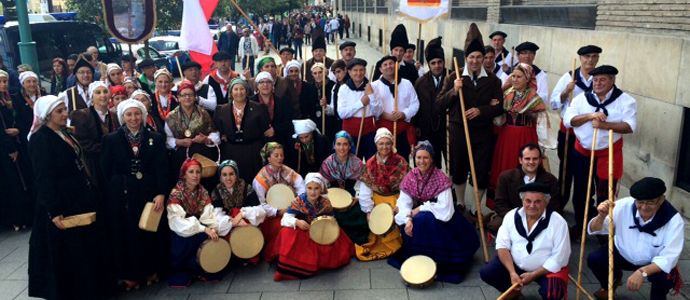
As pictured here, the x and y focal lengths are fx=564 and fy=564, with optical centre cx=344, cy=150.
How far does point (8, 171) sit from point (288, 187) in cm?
353

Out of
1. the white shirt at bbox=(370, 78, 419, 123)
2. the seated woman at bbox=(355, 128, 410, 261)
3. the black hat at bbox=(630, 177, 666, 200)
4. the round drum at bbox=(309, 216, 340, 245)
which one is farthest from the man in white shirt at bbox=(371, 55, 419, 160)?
the black hat at bbox=(630, 177, 666, 200)

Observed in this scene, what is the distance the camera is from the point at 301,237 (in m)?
5.30

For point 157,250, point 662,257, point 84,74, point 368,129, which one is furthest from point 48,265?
point 662,257

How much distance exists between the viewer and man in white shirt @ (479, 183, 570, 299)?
4.21 meters

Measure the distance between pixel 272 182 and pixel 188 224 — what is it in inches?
40.6

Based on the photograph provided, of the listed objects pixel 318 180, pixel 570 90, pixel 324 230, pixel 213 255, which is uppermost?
pixel 570 90

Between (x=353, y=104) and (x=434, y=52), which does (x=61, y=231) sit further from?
(x=434, y=52)

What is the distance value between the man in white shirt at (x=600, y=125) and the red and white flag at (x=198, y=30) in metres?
5.06

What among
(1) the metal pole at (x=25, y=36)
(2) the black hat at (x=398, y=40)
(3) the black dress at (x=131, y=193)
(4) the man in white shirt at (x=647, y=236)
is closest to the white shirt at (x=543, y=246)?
(4) the man in white shirt at (x=647, y=236)

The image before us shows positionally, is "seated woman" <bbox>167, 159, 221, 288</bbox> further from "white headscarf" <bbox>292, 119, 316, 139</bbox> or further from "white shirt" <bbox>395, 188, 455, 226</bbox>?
"white shirt" <bbox>395, 188, 455, 226</bbox>

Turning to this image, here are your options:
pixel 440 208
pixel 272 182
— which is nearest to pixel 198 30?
pixel 272 182

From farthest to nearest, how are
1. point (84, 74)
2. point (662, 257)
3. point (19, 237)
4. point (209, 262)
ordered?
point (84, 74), point (19, 237), point (209, 262), point (662, 257)

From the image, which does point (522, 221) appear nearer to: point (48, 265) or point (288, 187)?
point (288, 187)

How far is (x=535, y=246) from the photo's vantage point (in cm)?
429
